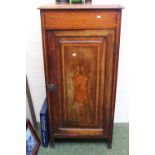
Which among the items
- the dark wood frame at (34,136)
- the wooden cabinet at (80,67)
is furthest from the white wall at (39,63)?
the wooden cabinet at (80,67)

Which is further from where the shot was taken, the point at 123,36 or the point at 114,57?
the point at 123,36

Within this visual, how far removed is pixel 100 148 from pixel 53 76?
2.72 feet

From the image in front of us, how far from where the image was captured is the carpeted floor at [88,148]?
175 centimetres

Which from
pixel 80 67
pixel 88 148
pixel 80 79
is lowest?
pixel 88 148

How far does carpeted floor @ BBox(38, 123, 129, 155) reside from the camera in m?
1.75

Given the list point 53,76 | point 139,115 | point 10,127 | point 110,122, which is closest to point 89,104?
point 110,122

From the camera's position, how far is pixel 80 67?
1.48 m

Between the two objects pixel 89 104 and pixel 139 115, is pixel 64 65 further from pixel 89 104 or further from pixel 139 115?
pixel 139 115

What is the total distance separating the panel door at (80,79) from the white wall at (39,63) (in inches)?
17.5

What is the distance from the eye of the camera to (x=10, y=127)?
86 centimetres

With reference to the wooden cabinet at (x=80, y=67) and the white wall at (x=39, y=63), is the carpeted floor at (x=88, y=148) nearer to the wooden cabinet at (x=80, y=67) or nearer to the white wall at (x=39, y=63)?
the wooden cabinet at (x=80, y=67)

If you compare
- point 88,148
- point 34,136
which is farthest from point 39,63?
point 88,148

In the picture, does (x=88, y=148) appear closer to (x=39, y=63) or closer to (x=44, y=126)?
(x=44, y=126)

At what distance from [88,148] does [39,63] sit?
949mm
